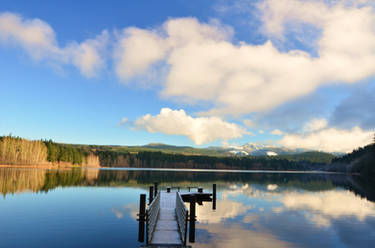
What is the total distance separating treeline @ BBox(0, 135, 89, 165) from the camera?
131 m

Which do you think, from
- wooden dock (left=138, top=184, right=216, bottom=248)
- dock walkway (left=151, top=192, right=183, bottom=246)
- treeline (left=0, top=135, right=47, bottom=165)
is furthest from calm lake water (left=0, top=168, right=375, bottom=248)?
treeline (left=0, top=135, right=47, bottom=165)

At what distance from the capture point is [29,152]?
13812 centimetres

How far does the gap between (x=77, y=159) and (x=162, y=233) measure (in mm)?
163792

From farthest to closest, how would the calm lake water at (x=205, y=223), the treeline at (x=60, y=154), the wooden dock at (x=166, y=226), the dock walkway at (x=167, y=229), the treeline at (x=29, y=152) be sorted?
the treeline at (x=60, y=154)
the treeline at (x=29, y=152)
the calm lake water at (x=205, y=223)
the dock walkway at (x=167, y=229)
the wooden dock at (x=166, y=226)

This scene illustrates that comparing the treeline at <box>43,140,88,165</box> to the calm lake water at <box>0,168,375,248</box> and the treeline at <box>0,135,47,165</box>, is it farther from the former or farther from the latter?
the calm lake water at <box>0,168,375,248</box>

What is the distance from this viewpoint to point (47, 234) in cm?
2328

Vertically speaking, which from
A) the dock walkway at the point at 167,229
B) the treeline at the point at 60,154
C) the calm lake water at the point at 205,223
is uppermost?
the treeline at the point at 60,154

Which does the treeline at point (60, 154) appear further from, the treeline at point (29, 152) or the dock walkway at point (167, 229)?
the dock walkway at point (167, 229)

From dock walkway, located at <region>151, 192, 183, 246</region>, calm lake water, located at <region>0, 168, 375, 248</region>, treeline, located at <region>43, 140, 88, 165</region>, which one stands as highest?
treeline, located at <region>43, 140, 88, 165</region>

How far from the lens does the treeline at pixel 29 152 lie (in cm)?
13102

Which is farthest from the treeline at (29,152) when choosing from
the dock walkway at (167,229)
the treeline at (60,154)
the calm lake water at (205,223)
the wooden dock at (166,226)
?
the wooden dock at (166,226)

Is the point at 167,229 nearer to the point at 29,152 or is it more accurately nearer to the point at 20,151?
the point at 29,152

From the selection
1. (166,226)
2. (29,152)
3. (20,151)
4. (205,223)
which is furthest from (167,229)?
(20,151)

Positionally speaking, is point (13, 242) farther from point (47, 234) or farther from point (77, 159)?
point (77, 159)
